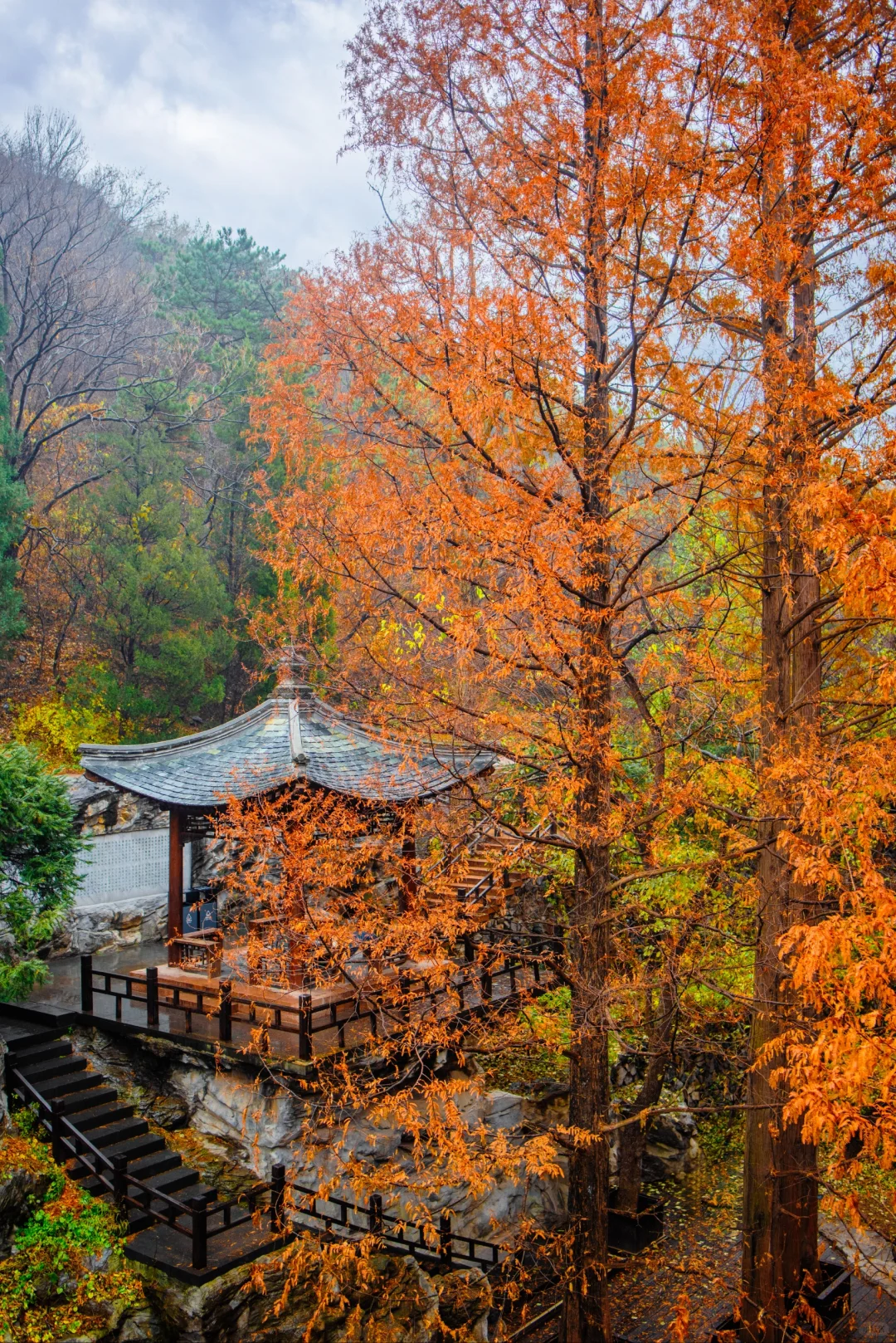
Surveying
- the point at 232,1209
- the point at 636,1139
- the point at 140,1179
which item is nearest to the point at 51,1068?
the point at 140,1179

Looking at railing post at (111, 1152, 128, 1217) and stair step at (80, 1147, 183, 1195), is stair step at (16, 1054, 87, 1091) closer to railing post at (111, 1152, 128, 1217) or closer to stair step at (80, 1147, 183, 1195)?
stair step at (80, 1147, 183, 1195)

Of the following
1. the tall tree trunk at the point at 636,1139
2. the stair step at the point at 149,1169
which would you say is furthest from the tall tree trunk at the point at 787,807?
the stair step at the point at 149,1169

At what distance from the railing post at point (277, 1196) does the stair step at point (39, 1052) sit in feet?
11.3

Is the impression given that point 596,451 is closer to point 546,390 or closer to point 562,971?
point 546,390

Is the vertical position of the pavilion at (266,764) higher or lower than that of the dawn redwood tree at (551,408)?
lower

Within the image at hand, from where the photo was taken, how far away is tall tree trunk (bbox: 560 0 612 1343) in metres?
6.93

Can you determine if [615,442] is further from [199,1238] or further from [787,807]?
[199,1238]

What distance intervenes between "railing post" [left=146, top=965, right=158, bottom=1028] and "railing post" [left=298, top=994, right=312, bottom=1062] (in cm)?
234

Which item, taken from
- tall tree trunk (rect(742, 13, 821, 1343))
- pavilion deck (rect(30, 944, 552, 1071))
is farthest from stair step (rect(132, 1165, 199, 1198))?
tall tree trunk (rect(742, 13, 821, 1343))

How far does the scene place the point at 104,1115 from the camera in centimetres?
1078

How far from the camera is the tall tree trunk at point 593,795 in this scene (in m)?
6.93

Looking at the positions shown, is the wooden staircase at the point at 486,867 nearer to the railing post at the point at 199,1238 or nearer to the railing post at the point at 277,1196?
the railing post at the point at 277,1196

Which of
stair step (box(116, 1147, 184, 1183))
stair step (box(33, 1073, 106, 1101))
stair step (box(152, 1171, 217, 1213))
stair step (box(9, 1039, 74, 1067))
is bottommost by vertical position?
stair step (box(152, 1171, 217, 1213))

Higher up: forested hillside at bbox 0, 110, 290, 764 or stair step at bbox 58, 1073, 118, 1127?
forested hillside at bbox 0, 110, 290, 764
